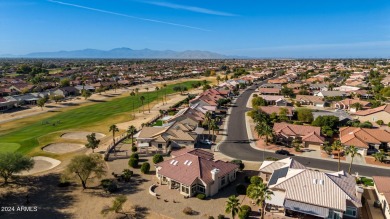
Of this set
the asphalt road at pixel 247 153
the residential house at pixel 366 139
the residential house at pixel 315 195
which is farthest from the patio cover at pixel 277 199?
the residential house at pixel 366 139

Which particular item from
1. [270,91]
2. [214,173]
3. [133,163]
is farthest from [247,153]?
[270,91]

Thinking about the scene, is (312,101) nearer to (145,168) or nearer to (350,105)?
(350,105)

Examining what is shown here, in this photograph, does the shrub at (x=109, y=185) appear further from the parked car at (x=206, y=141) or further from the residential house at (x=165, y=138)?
the parked car at (x=206, y=141)

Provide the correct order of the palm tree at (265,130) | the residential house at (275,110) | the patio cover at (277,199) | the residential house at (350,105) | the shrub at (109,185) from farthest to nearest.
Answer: the residential house at (350,105) < the residential house at (275,110) < the palm tree at (265,130) < the shrub at (109,185) < the patio cover at (277,199)

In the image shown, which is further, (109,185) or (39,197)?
(109,185)

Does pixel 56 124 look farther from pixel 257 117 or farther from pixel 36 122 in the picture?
pixel 257 117

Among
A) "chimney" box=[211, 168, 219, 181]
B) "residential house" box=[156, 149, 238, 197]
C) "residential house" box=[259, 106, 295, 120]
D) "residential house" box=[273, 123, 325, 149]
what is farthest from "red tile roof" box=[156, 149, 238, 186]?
"residential house" box=[259, 106, 295, 120]

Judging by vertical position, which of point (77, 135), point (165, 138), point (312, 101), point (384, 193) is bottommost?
point (77, 135)
